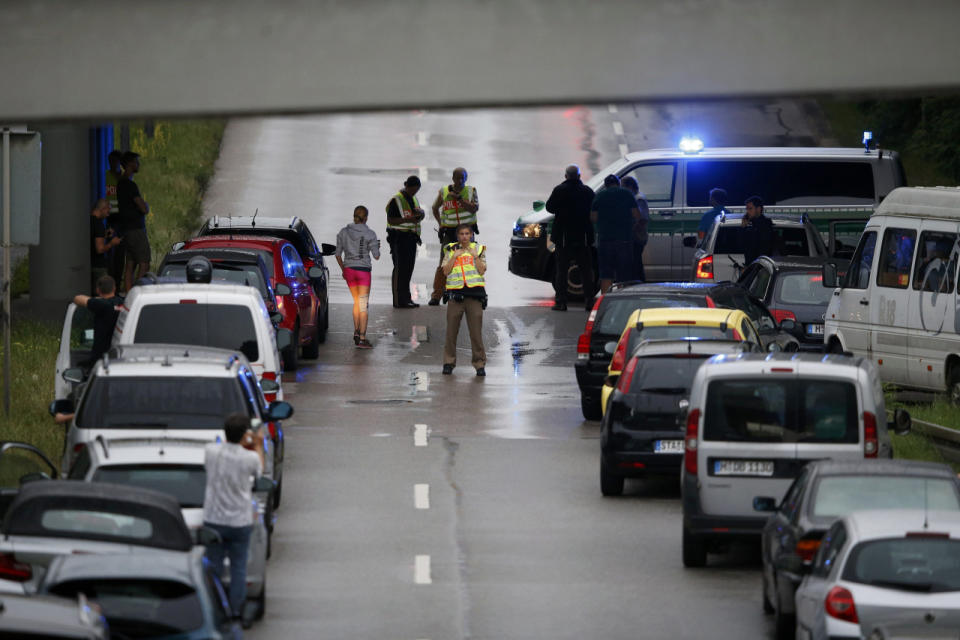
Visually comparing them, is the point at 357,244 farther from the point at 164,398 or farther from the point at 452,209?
the point at 164,398

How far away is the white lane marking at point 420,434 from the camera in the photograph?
22.1 m

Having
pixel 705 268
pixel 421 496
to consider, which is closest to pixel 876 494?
pixel 421 496

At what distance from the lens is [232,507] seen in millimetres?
13617

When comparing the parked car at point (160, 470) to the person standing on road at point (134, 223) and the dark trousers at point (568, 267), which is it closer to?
the person standing on road at point (134, 223)

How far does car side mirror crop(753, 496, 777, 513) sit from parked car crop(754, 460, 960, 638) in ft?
5.03

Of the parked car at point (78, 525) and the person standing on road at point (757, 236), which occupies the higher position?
the person standing on road at point (757, 236)

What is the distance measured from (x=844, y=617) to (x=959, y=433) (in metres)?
9.77

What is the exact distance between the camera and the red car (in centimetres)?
2606

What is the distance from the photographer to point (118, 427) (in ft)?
51.5

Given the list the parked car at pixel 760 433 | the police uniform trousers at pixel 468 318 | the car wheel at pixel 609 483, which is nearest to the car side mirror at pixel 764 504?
the parked car at pixel 760 433

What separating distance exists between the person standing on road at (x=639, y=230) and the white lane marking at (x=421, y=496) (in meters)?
12.6

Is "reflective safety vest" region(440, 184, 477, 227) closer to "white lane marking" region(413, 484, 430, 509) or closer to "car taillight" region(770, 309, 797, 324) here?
"car taillight" region(770, 309, 797, 324)

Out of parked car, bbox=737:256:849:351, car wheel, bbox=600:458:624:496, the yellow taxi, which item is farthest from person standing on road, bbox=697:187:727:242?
car wheel, bbox=600:458:624:496

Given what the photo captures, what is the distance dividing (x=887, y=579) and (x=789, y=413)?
429 cm
